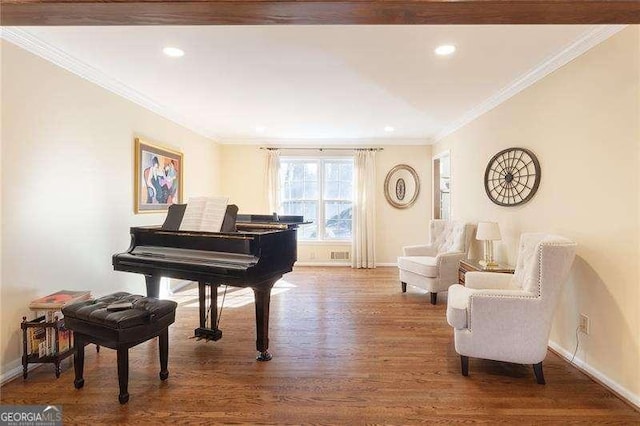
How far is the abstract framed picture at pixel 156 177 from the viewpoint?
3.74 metres

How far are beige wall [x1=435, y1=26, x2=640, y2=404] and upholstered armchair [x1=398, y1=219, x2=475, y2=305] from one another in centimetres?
107

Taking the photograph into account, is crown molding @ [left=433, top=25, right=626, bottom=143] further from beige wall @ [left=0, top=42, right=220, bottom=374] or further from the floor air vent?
beige wall @ [left=0, top=42, right=220, bottom=374]

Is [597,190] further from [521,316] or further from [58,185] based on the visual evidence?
[58,185]

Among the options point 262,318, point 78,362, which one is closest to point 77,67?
point 78,362

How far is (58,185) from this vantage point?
2656mm

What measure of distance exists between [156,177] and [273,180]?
2481 mm

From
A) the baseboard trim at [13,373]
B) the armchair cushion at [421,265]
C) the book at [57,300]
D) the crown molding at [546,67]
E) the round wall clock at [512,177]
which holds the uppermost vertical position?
the crown molding at [546,67]

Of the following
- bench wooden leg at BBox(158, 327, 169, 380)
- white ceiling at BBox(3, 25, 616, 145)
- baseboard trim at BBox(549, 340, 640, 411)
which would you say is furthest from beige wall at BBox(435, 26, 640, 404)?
bench wooden leg at BBox(158, 327, 169, 380)

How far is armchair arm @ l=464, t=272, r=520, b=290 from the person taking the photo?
2.88 metres

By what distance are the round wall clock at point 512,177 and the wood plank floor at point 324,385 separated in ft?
4.95

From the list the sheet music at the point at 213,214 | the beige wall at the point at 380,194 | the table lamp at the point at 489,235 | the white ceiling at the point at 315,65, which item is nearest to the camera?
the white ceiling at the point at 315,65

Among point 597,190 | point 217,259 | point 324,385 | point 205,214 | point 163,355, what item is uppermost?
point 597,190

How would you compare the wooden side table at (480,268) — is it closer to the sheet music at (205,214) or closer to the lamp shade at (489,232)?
the lamp shade at (489,232)

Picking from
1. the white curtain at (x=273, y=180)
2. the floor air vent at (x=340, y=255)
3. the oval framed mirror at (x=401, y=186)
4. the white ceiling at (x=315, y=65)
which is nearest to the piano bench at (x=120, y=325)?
the white ceiling at (x=315, y=65)
